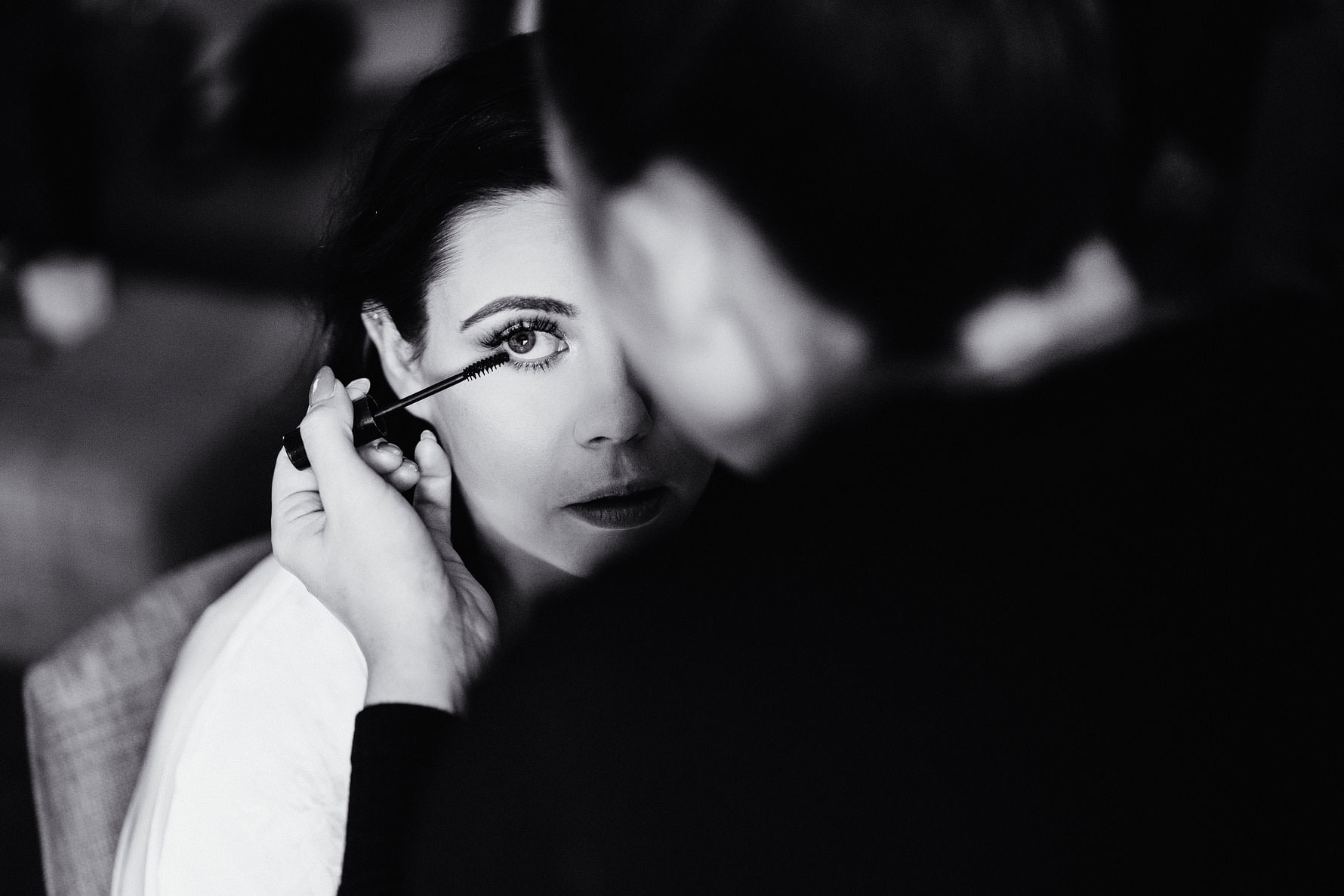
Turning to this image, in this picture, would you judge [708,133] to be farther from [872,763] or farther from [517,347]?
[517,347]

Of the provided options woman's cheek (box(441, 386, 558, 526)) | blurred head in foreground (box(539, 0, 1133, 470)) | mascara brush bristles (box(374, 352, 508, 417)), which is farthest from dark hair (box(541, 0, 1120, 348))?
woman's cheek (box(441, 386, 558, 526))

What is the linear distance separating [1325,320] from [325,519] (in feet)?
2.02

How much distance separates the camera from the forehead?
90 cm

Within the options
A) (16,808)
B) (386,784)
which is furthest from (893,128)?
(16,808)

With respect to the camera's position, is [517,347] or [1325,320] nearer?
[1325,320]

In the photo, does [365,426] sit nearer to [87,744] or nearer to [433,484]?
[433,484]

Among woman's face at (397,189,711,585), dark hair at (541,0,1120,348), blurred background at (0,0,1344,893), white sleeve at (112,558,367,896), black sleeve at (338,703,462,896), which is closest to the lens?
dark hair at (541,0,1120,348)

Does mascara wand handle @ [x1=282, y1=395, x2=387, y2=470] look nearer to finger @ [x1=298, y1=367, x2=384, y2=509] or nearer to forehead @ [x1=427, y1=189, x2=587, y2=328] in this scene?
finger @ [x1=298, y1=367, x2=384, y2=509]

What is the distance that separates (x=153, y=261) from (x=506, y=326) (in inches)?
76.3

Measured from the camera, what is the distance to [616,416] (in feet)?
3.00

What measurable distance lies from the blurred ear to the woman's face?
2cm

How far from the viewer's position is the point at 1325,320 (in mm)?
396

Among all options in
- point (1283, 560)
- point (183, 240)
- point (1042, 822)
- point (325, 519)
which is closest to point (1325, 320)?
point (1283, 560)

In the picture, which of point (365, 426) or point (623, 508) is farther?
point (623, 508)
